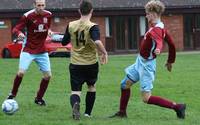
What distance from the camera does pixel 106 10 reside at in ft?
149

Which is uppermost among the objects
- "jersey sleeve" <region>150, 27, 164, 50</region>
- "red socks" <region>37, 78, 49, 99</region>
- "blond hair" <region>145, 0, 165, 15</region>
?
"blond hair" <region>145, 0, 165, 15</region>

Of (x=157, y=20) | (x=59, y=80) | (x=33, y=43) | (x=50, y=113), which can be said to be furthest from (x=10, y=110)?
(x=59, y=80)

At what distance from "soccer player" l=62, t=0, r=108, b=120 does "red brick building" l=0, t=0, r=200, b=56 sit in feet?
112

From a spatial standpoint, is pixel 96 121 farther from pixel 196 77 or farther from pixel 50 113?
pixel 196 77

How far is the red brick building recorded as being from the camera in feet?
145

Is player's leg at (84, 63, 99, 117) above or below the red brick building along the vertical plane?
above

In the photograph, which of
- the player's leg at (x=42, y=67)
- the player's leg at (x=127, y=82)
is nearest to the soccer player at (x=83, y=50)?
the player's leg at (x=127, y=82)

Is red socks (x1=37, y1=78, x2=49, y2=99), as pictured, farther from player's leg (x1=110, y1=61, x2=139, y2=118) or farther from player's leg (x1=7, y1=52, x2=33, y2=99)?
player's leg (x1=110, y1=61, x2=139, y2=118)

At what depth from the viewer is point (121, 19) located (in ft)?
153

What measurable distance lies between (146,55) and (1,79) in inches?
374

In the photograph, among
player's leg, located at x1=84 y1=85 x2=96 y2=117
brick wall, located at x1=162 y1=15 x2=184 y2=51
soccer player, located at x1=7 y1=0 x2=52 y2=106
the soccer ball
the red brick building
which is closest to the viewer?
the soccer ball

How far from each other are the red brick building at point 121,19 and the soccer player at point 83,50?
3405cm

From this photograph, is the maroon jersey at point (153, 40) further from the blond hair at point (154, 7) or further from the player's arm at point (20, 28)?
the player's arm at point (20, 28)

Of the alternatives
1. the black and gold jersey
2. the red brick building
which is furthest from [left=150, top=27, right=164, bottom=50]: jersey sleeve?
the red brick building
